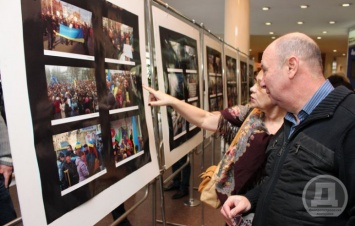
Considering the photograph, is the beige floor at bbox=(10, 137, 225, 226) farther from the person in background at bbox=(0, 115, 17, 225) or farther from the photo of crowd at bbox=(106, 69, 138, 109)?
the photo of crowd at bbox=(106, 69, 138, 109)

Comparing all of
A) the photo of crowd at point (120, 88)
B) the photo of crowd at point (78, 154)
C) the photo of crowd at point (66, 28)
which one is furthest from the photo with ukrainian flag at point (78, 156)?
the photo of crowd at point (66, 28)

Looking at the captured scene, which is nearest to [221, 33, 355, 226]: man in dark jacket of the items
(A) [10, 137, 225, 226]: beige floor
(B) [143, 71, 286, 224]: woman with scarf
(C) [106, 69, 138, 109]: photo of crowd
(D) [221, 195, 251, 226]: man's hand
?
(D) [221, 195, 251, 226]: man's hand

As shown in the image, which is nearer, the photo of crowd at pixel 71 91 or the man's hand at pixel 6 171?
the photo of crowd at pixel 71 91

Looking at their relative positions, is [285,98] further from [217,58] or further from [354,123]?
[217,58]

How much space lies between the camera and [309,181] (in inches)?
36.5

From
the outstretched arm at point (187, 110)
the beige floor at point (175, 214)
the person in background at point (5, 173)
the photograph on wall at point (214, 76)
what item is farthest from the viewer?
the beige floor at point (175, 214)

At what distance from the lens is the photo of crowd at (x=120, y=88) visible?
115 cm

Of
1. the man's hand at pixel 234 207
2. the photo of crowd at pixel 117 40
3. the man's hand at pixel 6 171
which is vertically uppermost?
the photo of crowd at pixel 117 40

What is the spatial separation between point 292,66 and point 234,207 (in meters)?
0.63

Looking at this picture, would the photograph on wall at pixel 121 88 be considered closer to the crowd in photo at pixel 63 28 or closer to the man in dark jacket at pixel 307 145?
the crowd in photo at pixel 63 28

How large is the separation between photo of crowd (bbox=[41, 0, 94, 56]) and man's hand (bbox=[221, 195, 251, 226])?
31.9 inches

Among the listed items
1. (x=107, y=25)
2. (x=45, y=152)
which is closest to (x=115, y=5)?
(x=107, y=25)

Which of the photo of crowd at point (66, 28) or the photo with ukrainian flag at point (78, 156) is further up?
the photo of crowd at point (66, 28)

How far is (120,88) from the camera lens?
1222 mm
